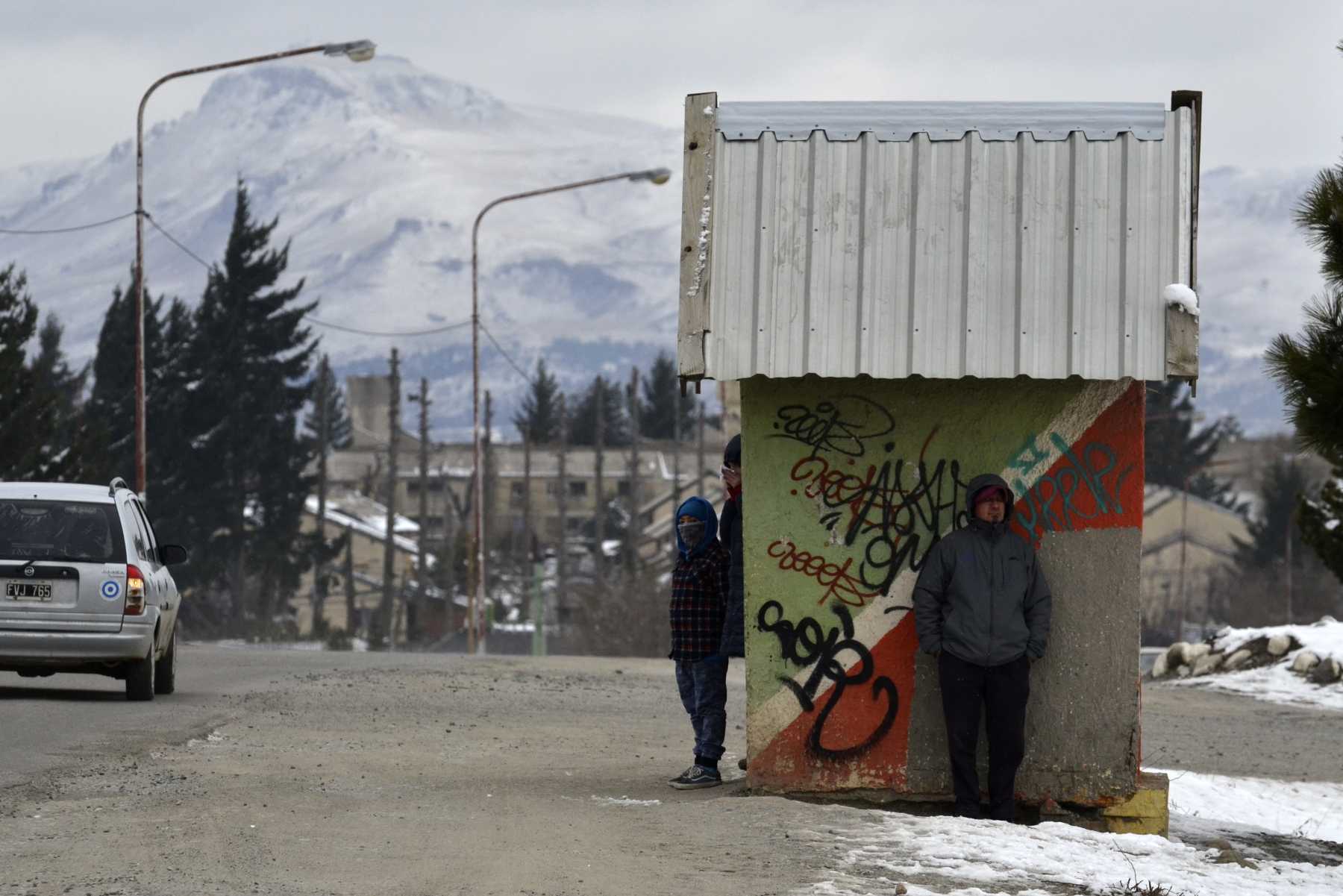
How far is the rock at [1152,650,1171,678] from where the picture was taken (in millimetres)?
28552

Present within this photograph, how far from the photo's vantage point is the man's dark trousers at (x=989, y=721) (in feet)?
32.5

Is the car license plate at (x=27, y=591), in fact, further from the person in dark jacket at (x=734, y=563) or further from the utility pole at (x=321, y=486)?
the utility pole at (x=321, y=486)

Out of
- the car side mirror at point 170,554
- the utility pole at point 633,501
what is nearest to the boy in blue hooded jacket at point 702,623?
the car side mirror at point 170,554

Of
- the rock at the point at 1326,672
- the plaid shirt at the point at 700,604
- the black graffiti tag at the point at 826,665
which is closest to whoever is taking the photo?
the black graffiti tag at the point at 826,665

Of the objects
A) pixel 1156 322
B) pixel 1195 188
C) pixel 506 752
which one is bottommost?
pixel 506 752

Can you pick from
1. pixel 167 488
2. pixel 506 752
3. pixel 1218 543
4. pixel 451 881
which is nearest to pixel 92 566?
pixel 506 752

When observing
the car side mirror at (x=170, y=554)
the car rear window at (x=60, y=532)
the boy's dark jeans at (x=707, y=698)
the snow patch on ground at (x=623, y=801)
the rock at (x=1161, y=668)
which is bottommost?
the rock at (x=1161, y=668)

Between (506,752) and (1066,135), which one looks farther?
(506,752)

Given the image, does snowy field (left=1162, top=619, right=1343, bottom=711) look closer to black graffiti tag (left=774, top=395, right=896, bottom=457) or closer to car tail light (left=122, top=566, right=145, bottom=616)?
car tail light (left=122, top=566, right=145, bottom=616)

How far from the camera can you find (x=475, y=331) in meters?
44.9

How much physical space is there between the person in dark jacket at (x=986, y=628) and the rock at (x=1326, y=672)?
1570 centimetres

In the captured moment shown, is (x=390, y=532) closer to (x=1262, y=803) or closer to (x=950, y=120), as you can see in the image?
(x=1262, y=803)

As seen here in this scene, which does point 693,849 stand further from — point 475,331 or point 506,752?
point 475,331

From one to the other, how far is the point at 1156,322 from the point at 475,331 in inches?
1404
